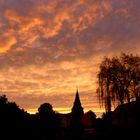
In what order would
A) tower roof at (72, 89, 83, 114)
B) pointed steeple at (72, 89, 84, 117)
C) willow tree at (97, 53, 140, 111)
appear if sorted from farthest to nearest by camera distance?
1. tower roof at (72, 89, 83, 114)
2. pointed steeple at (72, 89, 84, 117)
3. willow tree at (97, 53, 140, 111)

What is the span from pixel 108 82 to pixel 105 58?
419 centimetres

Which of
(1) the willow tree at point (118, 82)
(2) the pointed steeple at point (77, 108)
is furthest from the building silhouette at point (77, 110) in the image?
(1) the willow tree at point (118, 82)

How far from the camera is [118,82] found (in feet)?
161

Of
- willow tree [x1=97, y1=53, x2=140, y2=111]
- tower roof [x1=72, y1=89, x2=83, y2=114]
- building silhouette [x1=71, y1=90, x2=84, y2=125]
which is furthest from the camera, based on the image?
tower roof [x1=72, y1=89, x2=83, y2=114]

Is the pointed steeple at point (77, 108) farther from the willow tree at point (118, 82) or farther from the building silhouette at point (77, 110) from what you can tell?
the willow tree at point (118, 82)

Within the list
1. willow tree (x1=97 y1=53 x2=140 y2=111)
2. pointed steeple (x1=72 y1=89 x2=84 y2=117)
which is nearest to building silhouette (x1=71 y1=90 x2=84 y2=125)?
pointed steeple (x1=72 y1=89 x2=84 y2=117)

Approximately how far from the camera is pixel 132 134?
38438 mm

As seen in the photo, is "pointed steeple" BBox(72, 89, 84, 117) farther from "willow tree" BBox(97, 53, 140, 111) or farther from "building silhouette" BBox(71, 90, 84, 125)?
"willow tree" BBox(97, 53, 140, 111)

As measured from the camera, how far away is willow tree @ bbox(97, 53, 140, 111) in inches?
1925

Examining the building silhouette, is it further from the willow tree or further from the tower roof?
the willow tree

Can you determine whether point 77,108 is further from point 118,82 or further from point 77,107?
point 118,82

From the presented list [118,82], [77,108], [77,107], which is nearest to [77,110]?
[77,108]

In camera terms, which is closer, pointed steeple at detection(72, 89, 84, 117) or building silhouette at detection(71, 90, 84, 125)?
building silhouette at detection(71, 90, 84, 125)

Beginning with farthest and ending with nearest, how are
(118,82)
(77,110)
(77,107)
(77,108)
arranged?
(77,107)
(77,108)
(77,110)
(118,82)
